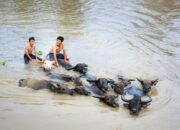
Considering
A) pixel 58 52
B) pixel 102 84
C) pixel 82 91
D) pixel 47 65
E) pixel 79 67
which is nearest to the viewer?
pixel 82 91

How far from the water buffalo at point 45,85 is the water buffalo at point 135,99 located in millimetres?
1262

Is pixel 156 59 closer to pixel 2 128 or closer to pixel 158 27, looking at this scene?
pixel 158 27

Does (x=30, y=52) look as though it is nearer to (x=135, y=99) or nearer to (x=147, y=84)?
(x=147, y=84)

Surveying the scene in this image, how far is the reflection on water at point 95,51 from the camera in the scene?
731 centimetres

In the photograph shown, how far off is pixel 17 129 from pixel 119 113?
2131 millimetres

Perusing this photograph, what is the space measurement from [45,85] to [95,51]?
3.77 m

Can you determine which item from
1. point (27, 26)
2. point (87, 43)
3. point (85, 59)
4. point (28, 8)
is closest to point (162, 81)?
point (85, 59)

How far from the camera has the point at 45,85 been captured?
27.9ft

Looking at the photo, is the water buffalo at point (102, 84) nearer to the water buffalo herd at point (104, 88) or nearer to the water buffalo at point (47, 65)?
the water buffalo herd at point (104, 88)

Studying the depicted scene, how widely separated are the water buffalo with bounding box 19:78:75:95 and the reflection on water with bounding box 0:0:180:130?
0.17 meters

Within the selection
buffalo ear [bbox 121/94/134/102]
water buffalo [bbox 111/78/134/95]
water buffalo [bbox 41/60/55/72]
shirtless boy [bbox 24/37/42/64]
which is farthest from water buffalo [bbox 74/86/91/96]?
shirtless boy [bbox 24/37/42/64]

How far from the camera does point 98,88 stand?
330 inches

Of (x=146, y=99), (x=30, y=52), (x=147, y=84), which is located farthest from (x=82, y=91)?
(x=30, y=52)

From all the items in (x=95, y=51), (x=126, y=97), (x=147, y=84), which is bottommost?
(x=126, y=97)
